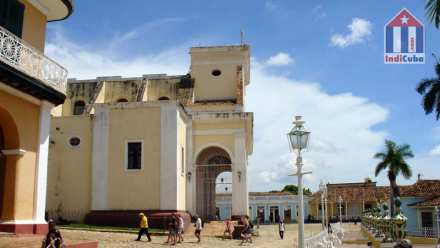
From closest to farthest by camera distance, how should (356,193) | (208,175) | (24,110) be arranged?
(24,110) < (208,175) < (356,193)

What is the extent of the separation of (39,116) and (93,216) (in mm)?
11158

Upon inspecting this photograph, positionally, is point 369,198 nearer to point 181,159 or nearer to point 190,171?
point 190,171

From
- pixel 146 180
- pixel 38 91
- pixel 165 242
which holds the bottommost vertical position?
pixel 165 242

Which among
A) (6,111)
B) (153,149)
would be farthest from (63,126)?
(6,111)

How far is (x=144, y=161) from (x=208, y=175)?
9483mm

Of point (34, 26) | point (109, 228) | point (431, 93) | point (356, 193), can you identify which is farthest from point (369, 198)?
point (34, 26)

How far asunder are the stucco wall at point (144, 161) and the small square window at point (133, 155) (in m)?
0.22

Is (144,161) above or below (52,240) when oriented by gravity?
above

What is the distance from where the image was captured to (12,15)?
46.1ft

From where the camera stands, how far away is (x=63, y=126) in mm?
27266

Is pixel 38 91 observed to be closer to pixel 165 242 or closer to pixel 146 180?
pixel 165 242

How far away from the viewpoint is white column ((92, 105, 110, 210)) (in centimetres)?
2572

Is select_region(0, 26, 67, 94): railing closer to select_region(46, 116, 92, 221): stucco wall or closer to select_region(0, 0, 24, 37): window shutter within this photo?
select_region(0, 0, 24, 37): window shutter

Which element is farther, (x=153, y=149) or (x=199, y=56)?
(x=199, y=56)
